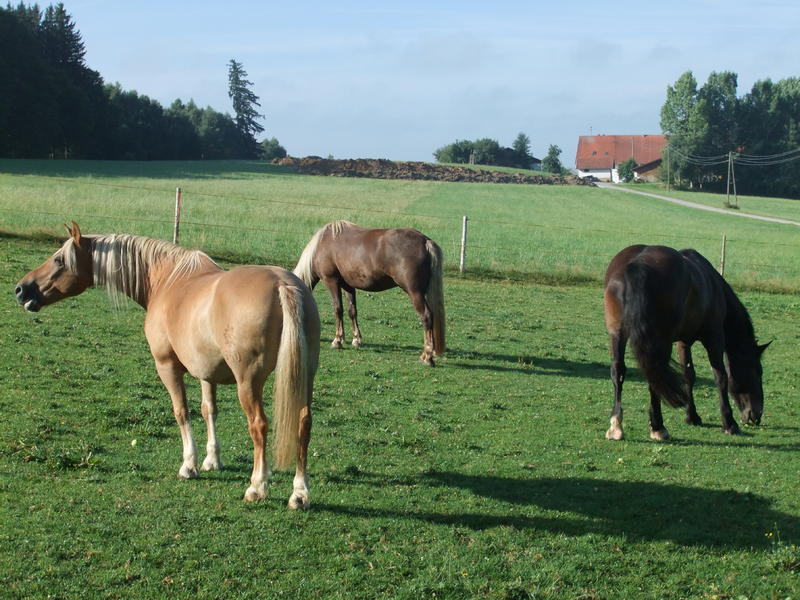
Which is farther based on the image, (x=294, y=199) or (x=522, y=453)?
(x=294, y=199)

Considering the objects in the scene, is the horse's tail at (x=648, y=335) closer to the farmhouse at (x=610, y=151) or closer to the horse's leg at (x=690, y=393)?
the horse's leg at (x=690, y=393)

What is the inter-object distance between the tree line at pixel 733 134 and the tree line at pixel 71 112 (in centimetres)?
5575

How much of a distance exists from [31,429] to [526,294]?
13388 millimetres

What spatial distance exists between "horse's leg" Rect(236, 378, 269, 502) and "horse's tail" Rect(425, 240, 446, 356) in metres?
5.57

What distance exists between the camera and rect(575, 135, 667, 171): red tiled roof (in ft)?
405

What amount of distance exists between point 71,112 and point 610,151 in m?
87.3

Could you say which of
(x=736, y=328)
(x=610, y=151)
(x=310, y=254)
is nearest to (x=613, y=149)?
(x=610, y=151)

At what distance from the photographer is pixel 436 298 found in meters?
10.9

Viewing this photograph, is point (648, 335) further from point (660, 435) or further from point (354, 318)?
point (354, 318)

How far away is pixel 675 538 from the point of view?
5383 millimetres

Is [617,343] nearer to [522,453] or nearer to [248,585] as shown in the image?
[522,453]

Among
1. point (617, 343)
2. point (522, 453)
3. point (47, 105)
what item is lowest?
point (522, 453)

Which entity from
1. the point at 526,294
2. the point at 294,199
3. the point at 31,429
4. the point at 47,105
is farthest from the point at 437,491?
the point at 47,105

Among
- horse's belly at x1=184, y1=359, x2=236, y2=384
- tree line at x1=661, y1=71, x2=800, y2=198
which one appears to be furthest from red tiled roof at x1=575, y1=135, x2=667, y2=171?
horse's belly at x1=184, y1=359, x2=236, y2=384
